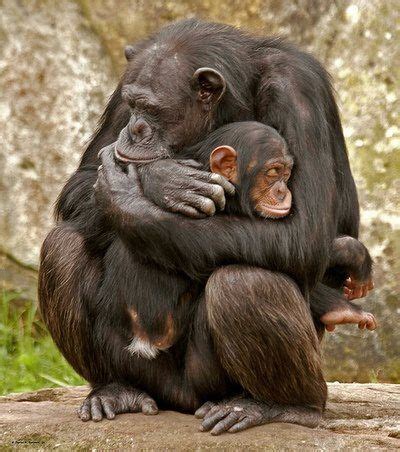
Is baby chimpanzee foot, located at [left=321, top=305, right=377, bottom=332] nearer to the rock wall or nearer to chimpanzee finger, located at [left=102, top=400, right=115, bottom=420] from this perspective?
chimpanzee finger, located at [left=102, top=400, right=115, bottom=420]

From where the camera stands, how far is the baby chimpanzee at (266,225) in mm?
5469

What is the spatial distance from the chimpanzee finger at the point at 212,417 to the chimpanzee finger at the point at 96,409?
1.80 ft

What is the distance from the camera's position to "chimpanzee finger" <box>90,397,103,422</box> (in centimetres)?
575

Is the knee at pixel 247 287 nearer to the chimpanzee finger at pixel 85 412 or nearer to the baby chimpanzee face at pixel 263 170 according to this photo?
the baby chimpanzee face at pixel 263 170

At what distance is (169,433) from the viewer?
5.49 metres

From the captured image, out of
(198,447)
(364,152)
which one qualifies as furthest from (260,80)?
(364,152)

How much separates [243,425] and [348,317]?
77 cm

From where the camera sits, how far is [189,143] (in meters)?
5.75

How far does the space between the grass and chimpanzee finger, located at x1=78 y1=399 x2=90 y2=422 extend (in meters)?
2.64

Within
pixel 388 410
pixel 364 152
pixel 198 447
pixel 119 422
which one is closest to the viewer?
pixel 198 447

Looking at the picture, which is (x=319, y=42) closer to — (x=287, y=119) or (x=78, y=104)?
(x=78, y=104)

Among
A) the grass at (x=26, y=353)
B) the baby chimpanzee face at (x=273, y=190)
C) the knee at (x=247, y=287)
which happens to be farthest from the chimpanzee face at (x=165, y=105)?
the grass at (x=26, y=353)

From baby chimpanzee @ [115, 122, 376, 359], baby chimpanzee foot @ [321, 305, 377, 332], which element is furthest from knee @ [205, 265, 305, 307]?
baby chimpanzee foot @ [321, 305, 377, 332]

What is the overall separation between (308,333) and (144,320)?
0.80m
